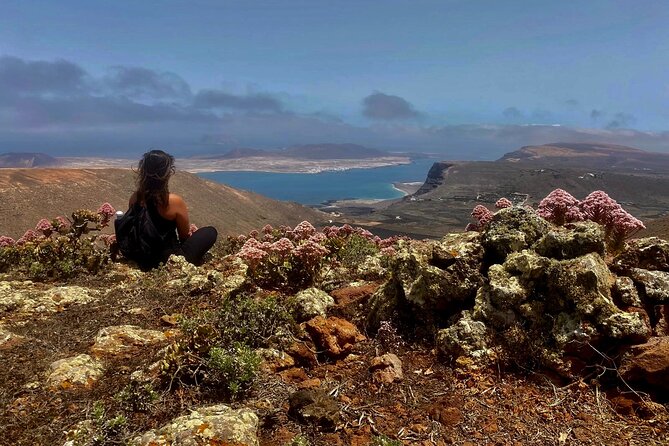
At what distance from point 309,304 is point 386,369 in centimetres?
132

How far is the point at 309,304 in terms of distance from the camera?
499 centimetres

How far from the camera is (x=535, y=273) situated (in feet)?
13.5

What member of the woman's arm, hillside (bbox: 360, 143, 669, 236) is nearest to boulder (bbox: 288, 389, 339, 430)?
the woman's arm

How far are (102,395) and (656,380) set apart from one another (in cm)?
398

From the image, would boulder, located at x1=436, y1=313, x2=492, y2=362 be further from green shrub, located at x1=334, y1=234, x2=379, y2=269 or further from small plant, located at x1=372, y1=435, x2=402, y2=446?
green shrub, located at x1=334, y1=234, x2=379, y2=269

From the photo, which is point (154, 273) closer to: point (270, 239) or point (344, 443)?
point (270, 239)

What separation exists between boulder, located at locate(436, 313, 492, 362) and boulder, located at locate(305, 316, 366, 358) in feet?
2.55

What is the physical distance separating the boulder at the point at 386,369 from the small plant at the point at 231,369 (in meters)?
0.93

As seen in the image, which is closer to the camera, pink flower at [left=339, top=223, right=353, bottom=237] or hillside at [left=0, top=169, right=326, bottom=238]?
pink flower at [left=339, top=223, right=353, bottom=237]

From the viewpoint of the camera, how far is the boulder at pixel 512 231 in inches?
183

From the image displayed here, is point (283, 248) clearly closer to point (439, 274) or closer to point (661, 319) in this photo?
point (439, 274)

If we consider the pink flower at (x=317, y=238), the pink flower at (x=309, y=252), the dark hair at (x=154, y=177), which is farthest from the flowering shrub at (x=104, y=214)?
the pink flower at (x=309, y=252)

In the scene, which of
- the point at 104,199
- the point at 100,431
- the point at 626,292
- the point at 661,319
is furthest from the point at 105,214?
the point at 104,199

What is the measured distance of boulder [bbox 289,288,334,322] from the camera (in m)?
4.91
